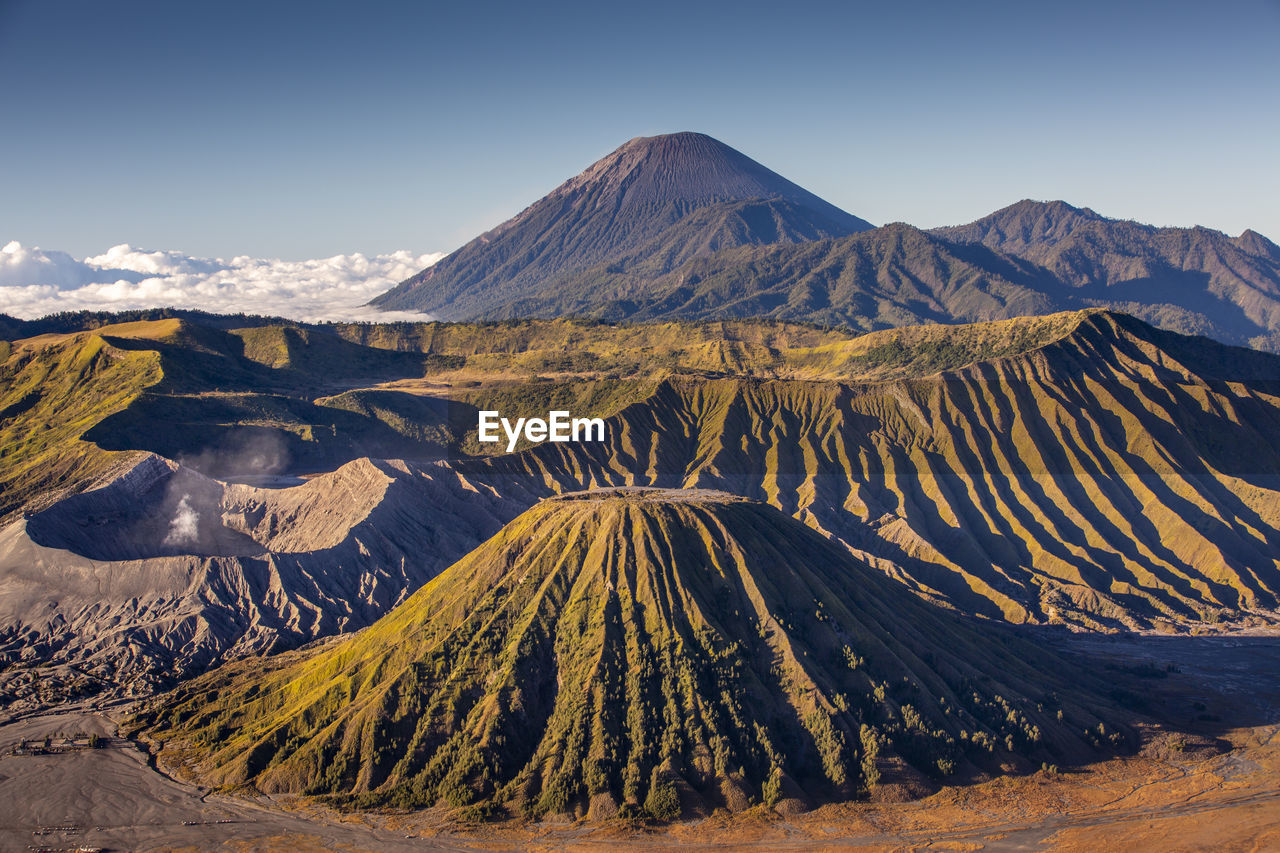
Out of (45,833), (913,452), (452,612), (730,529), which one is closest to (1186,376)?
(913,452)

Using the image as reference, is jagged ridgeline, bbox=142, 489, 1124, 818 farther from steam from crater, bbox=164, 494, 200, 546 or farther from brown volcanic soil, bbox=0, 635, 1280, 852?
steam from crater, bbox=164, 494, 200, 546

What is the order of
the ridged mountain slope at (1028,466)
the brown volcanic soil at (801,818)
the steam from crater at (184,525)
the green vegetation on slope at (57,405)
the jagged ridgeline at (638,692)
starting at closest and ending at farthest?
the brown volcanic soil at (801,818)
the jagged ridgeline at (638,692)
the steam from crater at (184,525)
the ridged mountain slope at (1028,466)
the green vegetation on slope at (57,405)

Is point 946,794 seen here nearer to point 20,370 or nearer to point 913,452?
point 913,452

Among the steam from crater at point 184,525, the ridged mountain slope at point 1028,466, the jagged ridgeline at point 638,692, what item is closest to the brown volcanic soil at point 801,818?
the jagged ridgeline at point 638,692

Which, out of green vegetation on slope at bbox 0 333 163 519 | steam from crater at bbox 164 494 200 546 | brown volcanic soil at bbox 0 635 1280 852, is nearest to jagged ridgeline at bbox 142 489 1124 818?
brown volcanic soil at bbox 0 635 1280 852

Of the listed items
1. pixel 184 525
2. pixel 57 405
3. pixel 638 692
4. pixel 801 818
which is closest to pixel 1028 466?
pixel 638 692

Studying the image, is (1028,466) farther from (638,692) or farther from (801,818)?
Answer: (801,818)

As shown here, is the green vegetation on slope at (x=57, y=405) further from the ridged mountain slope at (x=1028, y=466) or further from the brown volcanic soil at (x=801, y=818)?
the brown volcanic soil at (x=801, y=818)
